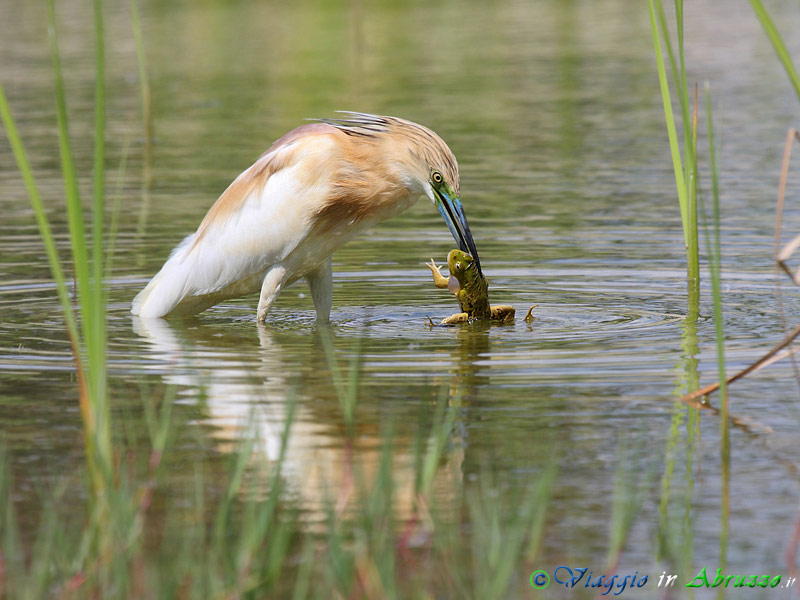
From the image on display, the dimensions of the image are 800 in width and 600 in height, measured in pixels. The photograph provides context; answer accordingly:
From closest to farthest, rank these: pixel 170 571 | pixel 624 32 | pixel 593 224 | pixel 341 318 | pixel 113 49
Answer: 1. pixel 170 571
2. pixel 341 318
3. pixel 593 224
4. pixel 113 49
5. pixel 624 32

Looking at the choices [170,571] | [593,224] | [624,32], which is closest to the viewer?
[170,571]

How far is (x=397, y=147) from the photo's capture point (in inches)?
294

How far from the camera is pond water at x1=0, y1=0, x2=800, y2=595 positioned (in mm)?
4898

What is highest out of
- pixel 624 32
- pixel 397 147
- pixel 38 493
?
pixel 397 147

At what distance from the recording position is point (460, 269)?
24.9 feet

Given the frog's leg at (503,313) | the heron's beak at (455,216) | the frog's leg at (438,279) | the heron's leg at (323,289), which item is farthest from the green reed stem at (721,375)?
the heron's leg at (323,289)

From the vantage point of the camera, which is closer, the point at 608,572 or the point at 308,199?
the point at 608,572

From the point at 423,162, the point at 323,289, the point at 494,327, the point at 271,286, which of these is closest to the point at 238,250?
the point at 271,286

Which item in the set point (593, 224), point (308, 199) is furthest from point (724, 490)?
point (593, 224)

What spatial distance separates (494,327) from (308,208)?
121 cm

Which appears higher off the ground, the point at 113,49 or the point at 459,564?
the point at 459,564

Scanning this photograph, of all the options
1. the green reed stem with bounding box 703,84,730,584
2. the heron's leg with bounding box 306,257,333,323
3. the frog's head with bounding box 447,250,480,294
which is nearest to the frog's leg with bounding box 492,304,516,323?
the frog's head with bounding box 447,250,480,294

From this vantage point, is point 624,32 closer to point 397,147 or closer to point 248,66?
point 248,66

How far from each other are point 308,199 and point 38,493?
322 cm
